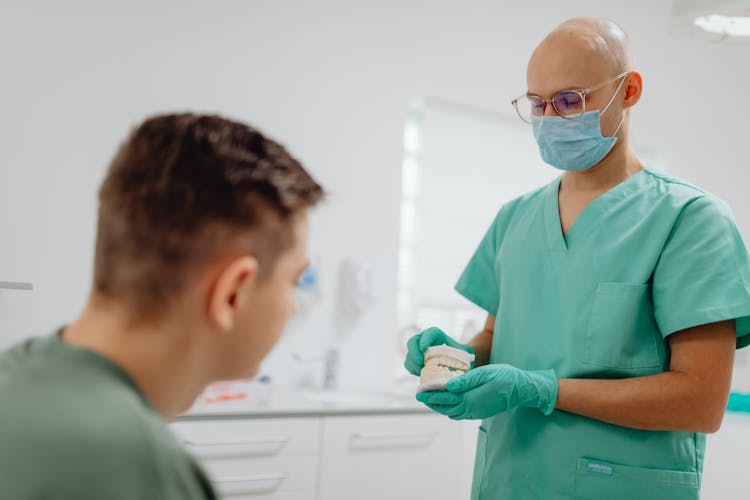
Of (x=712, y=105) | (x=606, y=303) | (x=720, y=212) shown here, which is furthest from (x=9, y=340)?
(x=712, y=105)

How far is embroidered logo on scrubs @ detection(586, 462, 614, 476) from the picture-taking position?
4.25 ft

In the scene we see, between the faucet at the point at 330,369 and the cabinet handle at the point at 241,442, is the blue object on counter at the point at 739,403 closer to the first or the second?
the faucet at the point at 330,369

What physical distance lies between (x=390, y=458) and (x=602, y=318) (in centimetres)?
148

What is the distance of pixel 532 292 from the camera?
1459mm

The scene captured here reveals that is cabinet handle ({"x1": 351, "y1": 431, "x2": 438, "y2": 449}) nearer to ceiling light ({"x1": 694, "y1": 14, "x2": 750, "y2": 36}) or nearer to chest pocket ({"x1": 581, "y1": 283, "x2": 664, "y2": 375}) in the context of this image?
chest pocket ({"x1": 581, "y1": 283, "x2": 664, "y2": 375})

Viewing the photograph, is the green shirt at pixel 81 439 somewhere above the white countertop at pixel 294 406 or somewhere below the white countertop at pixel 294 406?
above

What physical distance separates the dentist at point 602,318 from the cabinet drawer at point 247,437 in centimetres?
99

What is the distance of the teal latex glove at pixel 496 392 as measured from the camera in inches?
50.3

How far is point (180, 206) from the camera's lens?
2.08ft

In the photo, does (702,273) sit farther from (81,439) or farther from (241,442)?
(241,442)

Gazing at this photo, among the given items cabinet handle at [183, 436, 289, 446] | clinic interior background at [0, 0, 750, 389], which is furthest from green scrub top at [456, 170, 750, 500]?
clinic interior background at [0, 0, 750, 389]

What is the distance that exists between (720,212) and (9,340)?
2.31 m

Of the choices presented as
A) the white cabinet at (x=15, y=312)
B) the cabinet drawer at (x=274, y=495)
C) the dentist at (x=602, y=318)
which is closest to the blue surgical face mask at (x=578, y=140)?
the dentist at (x=602, y=318)

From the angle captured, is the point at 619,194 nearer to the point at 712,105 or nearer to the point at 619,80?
the point at 619,80
